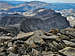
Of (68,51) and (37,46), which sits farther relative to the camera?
(37,46)

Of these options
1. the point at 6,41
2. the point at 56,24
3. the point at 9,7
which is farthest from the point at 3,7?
the point at 6,41

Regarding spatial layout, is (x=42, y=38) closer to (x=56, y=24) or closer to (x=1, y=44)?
(x=1, y=44)

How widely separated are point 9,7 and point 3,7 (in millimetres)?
4742

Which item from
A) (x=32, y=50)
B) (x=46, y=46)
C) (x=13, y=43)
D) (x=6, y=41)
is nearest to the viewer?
(x=32, y=50)

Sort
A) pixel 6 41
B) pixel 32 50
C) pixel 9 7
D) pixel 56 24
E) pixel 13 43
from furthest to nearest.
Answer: pixel 9 7
pixel 56 24
pixel 6 41
pixel 13 43
pixel 32 50

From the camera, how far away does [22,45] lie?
661cm

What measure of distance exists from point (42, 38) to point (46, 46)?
79cm

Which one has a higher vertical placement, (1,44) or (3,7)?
(1,44)

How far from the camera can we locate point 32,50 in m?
6.16

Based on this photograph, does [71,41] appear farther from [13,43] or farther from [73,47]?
[13,43]

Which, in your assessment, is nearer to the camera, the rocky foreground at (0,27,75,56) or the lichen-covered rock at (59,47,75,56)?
the lichen-covered rock at (59,47,75,56)

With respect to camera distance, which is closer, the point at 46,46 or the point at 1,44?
the point at 46,46

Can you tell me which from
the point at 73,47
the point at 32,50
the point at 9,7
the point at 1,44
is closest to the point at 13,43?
the point at 1,44

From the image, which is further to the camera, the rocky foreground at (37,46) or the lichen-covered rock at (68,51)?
the rocky foreground at (37,46)
